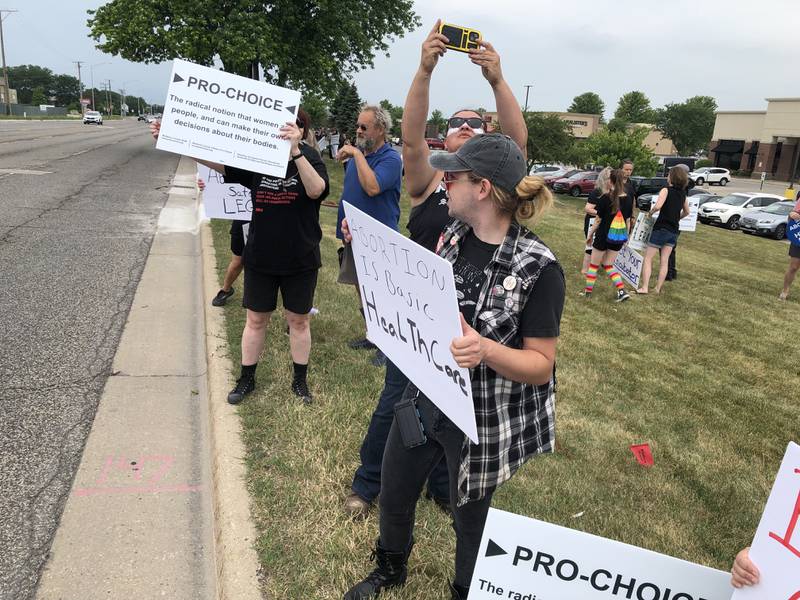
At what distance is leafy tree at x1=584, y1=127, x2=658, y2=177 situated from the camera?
2702cm

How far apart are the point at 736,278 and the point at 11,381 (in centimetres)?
1128

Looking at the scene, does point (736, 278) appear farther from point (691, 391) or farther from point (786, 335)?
point (691, 391)

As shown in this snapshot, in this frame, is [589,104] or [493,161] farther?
[589,104]

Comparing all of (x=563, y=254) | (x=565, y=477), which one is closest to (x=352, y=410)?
(x=565, y=477)

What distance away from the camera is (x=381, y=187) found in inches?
157

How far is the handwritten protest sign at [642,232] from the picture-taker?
8.57 m

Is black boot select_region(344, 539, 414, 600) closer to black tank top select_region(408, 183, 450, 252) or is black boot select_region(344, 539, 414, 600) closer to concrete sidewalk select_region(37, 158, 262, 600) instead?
concrete sidewalk select_region(37, 158, 262, 600)

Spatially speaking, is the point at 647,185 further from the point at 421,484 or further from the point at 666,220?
the point at 421,484

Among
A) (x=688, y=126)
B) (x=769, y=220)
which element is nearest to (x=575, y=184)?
(x=769, y=220)

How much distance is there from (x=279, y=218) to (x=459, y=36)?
1507mm

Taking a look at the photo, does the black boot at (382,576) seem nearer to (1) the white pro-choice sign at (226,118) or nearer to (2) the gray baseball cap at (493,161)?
(2) the gray baseball cap at (493,161)

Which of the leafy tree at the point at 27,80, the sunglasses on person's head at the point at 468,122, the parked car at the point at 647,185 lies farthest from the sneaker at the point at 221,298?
the leafy tree at the point at 27,80

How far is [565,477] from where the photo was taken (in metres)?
3.31

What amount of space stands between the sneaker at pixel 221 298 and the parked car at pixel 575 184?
25329mm
